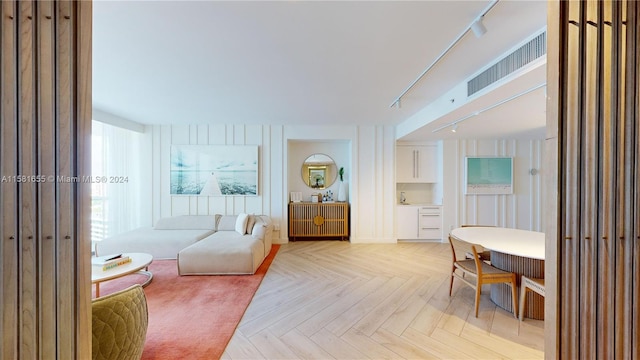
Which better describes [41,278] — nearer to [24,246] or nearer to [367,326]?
[24,246]

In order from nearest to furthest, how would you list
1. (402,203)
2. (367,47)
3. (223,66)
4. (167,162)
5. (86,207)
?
(86,207)
(367,47)
(223,66)
(167,162)
(402,203)

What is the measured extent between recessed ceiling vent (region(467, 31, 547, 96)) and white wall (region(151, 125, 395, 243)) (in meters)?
2.71

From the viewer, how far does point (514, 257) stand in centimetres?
249

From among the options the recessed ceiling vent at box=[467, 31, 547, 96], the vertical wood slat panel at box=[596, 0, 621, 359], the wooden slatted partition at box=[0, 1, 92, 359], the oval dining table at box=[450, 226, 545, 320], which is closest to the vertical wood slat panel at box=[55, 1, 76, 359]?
the wooden slatted partition at box=[0, 1, 92, 359]

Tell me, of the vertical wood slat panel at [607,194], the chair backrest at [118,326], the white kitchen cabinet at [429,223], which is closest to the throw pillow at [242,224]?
the chair backrest at [118,326]

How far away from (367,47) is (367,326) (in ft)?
8.16

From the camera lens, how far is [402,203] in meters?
5.61

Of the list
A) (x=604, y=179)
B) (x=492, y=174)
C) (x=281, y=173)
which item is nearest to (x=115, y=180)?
(x=281, y=173)

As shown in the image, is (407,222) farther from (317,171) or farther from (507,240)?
(507,240)

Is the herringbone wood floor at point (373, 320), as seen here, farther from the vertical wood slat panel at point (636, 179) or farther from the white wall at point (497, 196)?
the white wall at point (497, 196)

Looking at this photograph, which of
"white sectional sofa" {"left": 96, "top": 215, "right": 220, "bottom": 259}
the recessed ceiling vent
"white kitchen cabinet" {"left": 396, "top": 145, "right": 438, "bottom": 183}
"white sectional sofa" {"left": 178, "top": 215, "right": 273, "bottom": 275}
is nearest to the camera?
the recessed ceiling vent

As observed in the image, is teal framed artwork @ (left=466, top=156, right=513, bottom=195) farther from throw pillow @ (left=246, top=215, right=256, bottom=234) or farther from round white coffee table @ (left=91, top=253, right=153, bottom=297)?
round white coffee table @ (left=91, top=253, right=153, bottom=297)

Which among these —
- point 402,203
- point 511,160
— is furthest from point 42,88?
point 511,160

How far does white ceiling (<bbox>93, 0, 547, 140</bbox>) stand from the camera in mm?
1622
